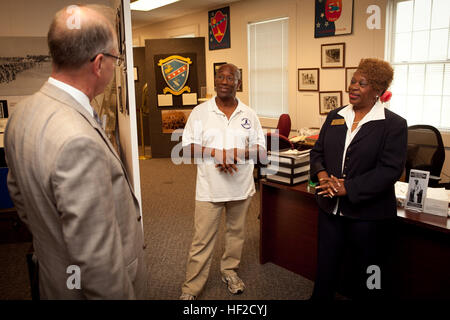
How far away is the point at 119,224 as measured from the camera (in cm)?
123

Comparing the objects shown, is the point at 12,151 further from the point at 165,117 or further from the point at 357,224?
the point at 165,117

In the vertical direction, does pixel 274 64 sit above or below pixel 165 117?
above

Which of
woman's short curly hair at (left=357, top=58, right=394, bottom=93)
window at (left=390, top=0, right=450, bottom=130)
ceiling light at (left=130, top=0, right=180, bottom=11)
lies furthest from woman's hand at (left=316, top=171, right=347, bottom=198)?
ceiling light at (left=130, top=0, right=180, bottom=11)

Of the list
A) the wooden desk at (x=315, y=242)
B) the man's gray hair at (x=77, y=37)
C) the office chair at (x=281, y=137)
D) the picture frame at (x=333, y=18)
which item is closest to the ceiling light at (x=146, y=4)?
the picture frame at (x=333, y=18)

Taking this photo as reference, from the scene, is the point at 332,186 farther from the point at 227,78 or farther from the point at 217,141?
the point at 227,78

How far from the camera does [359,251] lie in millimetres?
2129

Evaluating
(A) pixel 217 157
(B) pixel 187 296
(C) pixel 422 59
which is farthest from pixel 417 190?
(C) pixel 422 59

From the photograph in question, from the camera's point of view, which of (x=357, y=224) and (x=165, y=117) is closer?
(x=357, y=224)

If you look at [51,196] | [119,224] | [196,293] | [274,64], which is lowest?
[196,293]

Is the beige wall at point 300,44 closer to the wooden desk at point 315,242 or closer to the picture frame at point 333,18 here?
the picture frame at point 333,18

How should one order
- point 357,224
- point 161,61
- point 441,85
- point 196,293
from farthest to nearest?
1. point 161,61
2. point 441,85
3. point 196,293
4. point 357,224

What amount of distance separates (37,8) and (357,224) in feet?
11.9

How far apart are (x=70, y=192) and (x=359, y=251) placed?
5.55 feet
